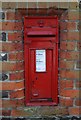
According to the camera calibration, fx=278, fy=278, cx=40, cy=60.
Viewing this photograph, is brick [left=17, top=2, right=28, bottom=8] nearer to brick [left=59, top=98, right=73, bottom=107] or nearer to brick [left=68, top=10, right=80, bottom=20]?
brick [left=68, top=10, right=80, bottom=20]

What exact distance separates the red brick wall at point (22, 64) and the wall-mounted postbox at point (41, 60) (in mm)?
40

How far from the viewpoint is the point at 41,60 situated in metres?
2.16

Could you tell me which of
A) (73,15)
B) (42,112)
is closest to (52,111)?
(42,112)

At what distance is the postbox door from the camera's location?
2160 millimetres

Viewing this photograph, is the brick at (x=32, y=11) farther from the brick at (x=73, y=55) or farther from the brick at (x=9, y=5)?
the brick at (x=73, y=55)

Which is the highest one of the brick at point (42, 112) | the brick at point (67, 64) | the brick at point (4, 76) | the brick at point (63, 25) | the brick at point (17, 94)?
the brick at point (63, 25)

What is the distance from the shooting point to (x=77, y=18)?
6.93 feet

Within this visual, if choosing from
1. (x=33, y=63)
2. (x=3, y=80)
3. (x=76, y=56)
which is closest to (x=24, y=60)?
(x=33, y=63)

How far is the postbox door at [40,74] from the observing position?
2160 mm

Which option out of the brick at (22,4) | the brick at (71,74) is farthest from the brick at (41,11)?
the brick at (71,74)

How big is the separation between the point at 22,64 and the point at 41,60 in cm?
15

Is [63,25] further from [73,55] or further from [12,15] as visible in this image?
[12,15]

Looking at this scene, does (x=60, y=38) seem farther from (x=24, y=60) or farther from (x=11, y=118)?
(x=11, y=118)

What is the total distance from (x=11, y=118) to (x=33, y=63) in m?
0.46
